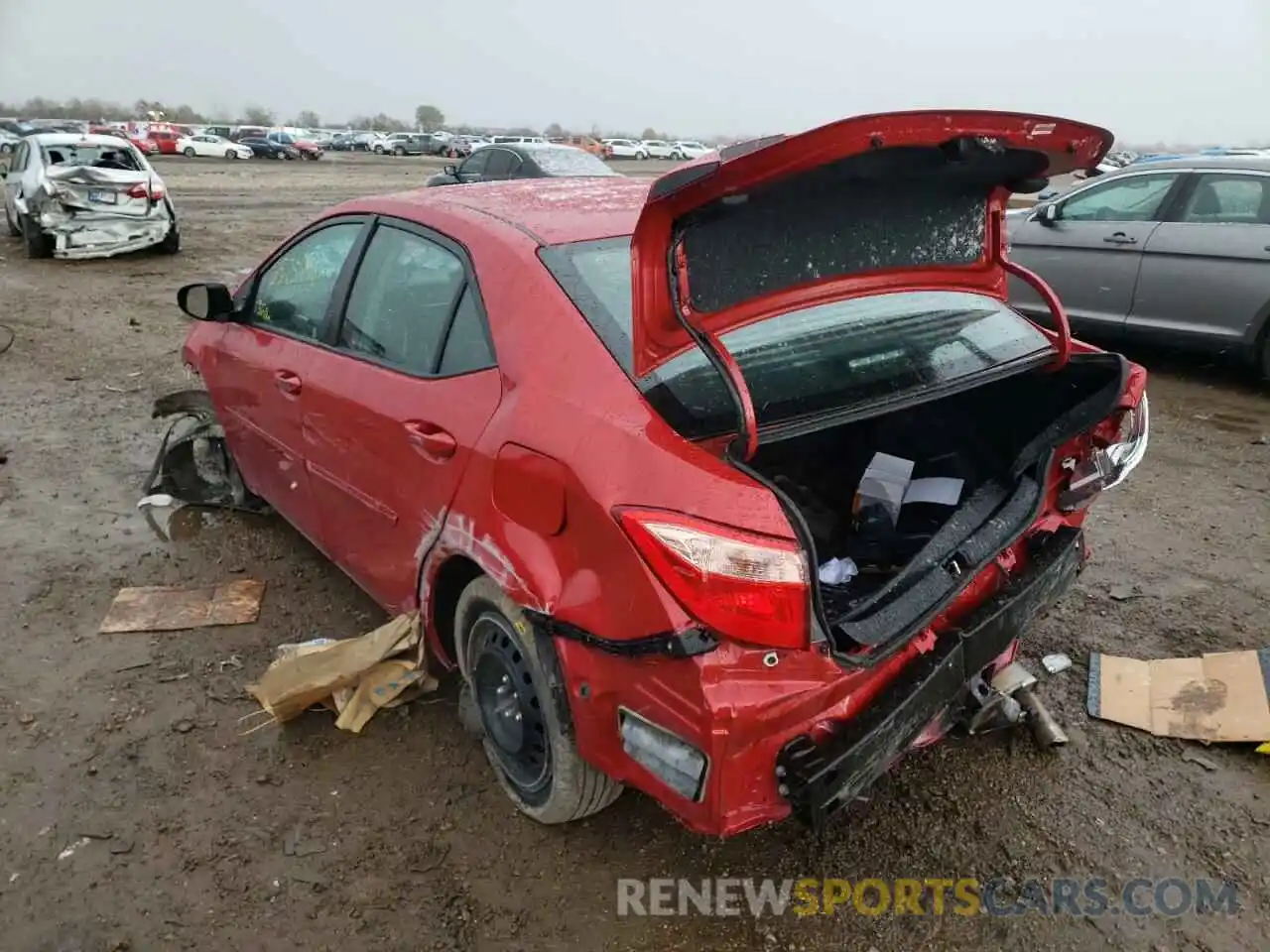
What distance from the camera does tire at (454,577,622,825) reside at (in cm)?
227

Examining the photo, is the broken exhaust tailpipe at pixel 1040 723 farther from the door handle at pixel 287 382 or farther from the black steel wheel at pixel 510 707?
the door handle at pixel 287 382

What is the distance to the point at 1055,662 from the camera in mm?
3281

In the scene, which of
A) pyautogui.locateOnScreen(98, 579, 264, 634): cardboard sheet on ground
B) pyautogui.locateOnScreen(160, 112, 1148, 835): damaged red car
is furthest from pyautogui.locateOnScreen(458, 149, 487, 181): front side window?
pyautogui.locateOnScreen(160, 112, 1148, 835): damaged red car

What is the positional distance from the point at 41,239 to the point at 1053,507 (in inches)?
522

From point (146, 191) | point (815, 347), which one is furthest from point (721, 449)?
point (146, 191)

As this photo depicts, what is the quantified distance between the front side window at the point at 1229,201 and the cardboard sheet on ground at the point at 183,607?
657 cm

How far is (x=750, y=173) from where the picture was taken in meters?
1.84

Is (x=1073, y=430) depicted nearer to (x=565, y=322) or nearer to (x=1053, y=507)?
(x=1053, y=507)

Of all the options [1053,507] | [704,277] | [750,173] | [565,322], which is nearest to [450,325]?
[565,322]

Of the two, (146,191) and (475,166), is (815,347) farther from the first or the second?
(475,166)

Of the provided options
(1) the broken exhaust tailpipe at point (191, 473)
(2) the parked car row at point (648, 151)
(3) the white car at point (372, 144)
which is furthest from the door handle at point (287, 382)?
(3) the white car at point (372, 144)

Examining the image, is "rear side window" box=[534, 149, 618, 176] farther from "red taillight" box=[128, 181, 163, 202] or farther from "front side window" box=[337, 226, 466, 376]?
"front side window" box=[337, 226, 466, 376]

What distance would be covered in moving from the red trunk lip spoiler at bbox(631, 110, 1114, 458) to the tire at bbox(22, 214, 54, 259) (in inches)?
501

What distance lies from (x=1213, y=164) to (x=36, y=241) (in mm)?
13170
